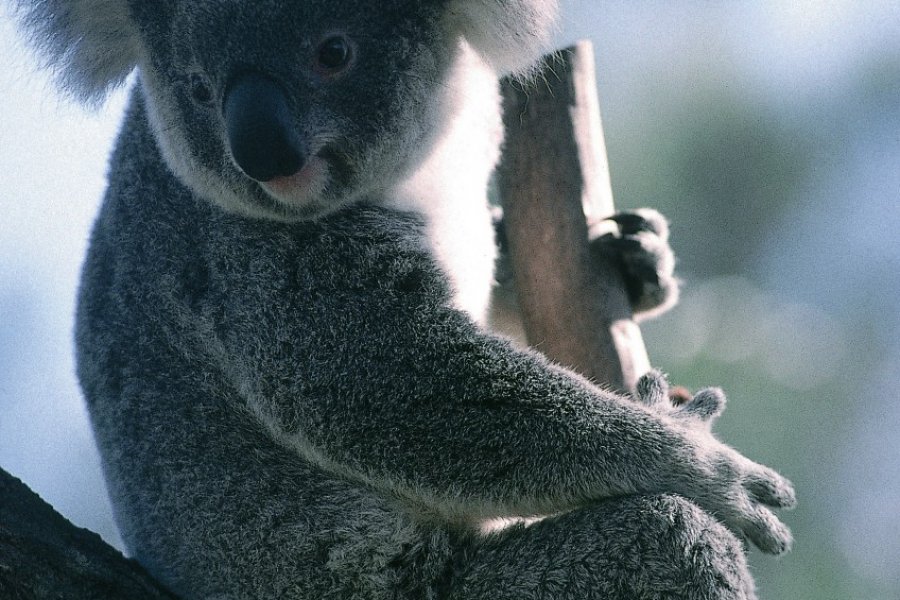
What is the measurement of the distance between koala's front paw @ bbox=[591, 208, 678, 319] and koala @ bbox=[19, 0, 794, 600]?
82cm

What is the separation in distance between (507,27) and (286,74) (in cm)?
80

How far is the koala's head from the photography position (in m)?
2.42

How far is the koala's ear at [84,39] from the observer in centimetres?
287

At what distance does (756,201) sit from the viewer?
18.2m

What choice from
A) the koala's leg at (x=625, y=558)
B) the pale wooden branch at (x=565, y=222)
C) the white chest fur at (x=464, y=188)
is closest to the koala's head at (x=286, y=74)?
the white chest fur at (x=464, y=188)

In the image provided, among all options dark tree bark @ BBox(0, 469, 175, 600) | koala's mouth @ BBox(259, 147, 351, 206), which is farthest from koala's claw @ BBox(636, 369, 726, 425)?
dark tree bark @ BBox(0, 469, 175, 600)

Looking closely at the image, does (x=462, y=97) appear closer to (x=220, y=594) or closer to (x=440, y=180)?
(x=440, y=180)

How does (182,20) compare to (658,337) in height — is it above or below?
below

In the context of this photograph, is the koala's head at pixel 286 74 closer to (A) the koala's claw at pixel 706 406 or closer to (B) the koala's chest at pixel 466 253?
(B) the koala's chest at pixel 466 253

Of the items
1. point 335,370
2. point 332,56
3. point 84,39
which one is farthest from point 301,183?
point 84,39

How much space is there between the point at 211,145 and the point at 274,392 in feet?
2.37

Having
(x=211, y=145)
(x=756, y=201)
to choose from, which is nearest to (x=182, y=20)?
(x=211, y=145)

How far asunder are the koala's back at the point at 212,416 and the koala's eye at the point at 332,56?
0.47 meters

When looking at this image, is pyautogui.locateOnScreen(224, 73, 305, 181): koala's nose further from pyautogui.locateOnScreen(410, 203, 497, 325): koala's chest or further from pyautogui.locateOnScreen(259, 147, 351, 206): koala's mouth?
pyautogui.locateOnScreen(410, 203, 497, 325): koala's chest
